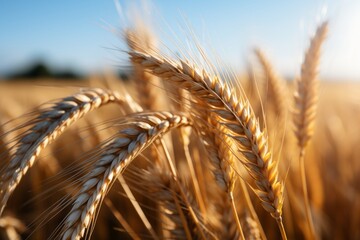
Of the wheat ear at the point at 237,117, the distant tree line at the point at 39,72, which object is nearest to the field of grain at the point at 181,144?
the wheat ear at the point at 237,117

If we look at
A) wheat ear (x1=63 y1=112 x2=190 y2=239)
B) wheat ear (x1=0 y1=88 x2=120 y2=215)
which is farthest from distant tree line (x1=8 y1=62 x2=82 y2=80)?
wheat ear (x1=63 y1=112 x2=190 y2=239)

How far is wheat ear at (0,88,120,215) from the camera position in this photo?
1059mm

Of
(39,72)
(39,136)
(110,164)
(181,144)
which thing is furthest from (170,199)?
(39,72)

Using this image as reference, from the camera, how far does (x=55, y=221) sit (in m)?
2.94

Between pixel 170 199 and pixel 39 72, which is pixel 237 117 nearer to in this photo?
pixel 170 199

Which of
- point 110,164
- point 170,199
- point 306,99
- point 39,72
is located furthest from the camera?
point 39,72

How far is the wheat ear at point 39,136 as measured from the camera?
1.06 metres

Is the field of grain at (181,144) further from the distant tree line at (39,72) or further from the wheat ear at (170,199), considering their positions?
the distant tree line at (39,72)

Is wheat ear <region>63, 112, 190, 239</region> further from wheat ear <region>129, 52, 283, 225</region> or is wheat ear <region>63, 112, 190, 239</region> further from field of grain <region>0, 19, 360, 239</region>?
wheat ear <region>129, 52, 283, 225</region>

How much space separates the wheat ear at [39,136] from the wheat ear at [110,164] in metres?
0.15

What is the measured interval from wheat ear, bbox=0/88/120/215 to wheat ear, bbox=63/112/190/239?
151 mm

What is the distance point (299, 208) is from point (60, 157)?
2334mm

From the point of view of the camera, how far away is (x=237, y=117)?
1056mm

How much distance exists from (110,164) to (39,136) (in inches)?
9.4
